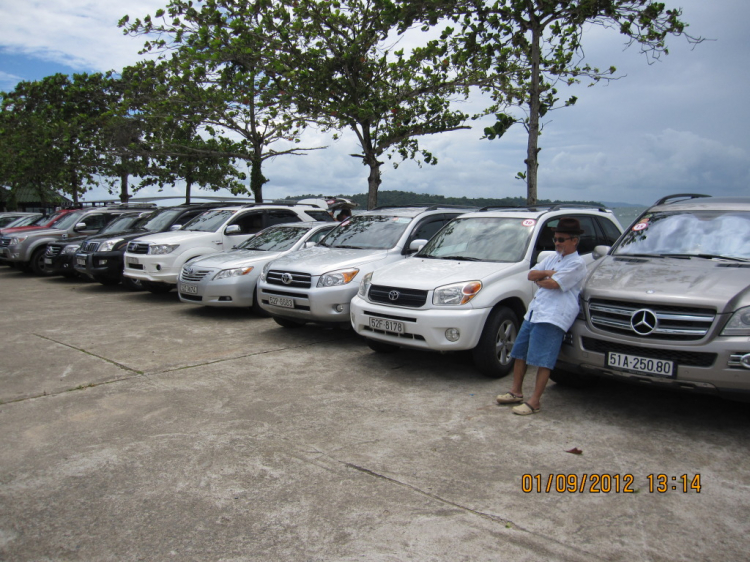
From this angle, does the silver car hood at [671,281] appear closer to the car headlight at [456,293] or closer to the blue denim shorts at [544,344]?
the blue denim shorts at [544,344]

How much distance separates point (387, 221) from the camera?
8648 mm

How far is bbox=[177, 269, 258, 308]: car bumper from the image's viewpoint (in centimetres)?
895

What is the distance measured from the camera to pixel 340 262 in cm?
761

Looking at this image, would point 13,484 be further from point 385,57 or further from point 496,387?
point 385,57

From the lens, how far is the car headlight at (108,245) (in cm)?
1253

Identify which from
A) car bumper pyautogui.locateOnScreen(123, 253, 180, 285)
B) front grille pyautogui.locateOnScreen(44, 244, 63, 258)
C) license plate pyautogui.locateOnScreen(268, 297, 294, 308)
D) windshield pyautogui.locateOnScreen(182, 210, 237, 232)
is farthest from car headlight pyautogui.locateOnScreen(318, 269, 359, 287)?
front grille pyautogui.locateOnScreen(44, 244, 63, 258)

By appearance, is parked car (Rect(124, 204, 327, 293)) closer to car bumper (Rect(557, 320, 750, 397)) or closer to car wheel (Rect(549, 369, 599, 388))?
car wheel (Rect(549, 369, 599, 388))

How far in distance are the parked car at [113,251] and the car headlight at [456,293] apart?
8069 mm

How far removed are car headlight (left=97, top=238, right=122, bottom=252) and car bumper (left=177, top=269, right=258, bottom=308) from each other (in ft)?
14.4

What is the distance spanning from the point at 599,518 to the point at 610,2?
9.87 meters

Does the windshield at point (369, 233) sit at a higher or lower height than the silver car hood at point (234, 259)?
higher

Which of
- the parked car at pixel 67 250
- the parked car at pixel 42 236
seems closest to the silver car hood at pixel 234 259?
the parked car at pixel 67 250

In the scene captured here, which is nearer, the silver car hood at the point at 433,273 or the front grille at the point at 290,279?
the silver car hood at the point at 433,273

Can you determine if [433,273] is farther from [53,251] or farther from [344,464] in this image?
[53,251]
